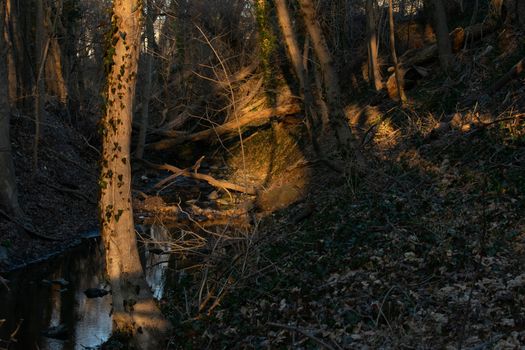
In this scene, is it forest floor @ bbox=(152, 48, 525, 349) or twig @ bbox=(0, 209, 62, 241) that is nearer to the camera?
forest floor @ bbox=(152, 48, 525, 349)

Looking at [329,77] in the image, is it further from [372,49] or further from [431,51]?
[372,49]

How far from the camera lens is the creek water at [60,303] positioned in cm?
966

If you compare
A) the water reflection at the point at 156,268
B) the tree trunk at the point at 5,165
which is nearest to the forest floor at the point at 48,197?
the tree trunk at the point at 5,165

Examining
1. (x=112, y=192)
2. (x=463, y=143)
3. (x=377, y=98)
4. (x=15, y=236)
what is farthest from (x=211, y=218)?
(x=112, y=192)

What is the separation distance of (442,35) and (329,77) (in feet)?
18.8

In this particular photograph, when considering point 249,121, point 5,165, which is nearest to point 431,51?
point 249,121

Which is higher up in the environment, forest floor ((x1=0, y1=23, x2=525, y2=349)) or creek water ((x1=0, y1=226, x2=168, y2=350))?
forest floor ((x1=0, y1=23, x2=525, y2=349))

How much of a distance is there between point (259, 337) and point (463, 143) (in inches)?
250

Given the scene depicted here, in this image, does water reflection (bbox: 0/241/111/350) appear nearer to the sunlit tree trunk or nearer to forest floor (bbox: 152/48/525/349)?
forest floor (bbox: 152/48/525/349)

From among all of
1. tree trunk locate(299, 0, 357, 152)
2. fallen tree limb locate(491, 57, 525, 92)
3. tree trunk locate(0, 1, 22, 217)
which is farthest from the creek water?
fallen tree limb locate(491, 57, 525, 92)

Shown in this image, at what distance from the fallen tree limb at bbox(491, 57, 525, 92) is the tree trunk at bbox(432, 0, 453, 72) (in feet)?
12.5

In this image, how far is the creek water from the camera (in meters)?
9.66

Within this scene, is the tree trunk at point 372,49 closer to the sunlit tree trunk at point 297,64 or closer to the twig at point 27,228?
the sunlit tree trunk at point 297,64

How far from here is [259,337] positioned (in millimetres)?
7543
